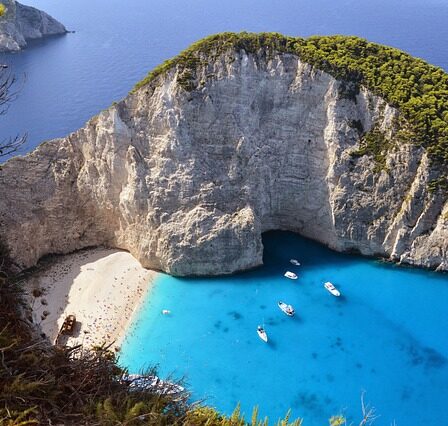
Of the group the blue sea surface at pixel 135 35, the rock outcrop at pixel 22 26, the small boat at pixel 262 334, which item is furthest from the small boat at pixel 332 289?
the rock outcrop at pixel 22 26

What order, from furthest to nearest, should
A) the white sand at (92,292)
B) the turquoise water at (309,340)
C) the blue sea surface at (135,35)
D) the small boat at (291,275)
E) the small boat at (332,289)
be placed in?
1. the blue sea surface at (135,35)
2. the small boat at (291,275)
3. the small boat at (332,289)
4. the white sand at (92,292)
5. the turquoise water at (309,340)

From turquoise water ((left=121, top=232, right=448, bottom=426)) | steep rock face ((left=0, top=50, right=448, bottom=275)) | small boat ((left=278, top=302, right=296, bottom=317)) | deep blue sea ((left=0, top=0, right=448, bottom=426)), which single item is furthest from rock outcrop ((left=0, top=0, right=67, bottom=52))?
small boat ((left=278, top=302, right=296, bottom=317))

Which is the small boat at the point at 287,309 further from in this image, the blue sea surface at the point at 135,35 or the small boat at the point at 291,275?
the blue sea surface at the point at 135,35

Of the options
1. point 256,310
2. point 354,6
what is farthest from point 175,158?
point 354,6

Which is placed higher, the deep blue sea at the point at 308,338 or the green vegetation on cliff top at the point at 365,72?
the green vegetation on cliff top at the point at 365,72

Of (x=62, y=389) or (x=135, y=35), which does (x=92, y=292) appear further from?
(x=135, y=35)

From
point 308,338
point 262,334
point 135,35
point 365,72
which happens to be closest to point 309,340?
point 308,338

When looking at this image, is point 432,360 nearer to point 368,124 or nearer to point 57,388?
point 368,124
